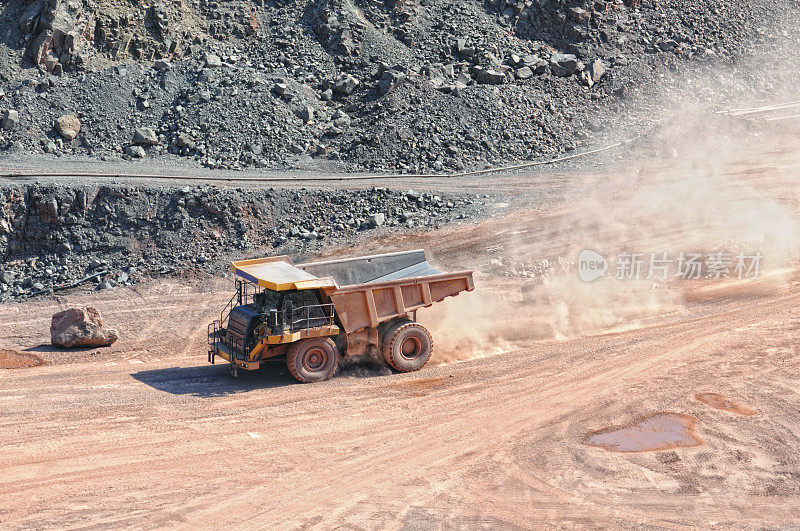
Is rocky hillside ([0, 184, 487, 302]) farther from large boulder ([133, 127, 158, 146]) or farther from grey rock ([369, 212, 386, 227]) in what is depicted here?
large boulder ([133, 127, 158, 146])

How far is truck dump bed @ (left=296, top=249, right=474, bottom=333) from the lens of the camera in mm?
15891

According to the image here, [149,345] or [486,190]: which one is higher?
[486,190]

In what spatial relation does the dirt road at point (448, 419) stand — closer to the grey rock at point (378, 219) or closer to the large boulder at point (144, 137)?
the grey rock at point (378, 219)

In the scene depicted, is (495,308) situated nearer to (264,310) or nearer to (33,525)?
(264,310)

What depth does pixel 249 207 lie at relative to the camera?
1018 inches

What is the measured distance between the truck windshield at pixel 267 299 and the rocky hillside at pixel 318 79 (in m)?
13.2

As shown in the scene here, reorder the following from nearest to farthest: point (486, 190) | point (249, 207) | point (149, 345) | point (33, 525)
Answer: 1. point (33, 525)
2. point (149, 345)
3. point (249, 207)
4. point (486, 190)

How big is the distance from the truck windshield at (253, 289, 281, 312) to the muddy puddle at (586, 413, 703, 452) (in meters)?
6.18

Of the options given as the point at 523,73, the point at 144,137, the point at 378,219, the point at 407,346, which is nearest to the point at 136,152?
the point at 144,137

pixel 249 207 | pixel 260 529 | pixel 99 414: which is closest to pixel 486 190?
pixel 249 207

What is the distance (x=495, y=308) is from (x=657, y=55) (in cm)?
2243

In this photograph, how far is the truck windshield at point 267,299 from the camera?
15648 millimetres

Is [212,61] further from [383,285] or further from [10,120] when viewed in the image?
[383,285]

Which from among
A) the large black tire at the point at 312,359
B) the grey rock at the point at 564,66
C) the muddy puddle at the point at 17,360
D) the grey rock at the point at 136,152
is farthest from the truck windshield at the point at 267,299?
the grey rock at the point at 564,66
